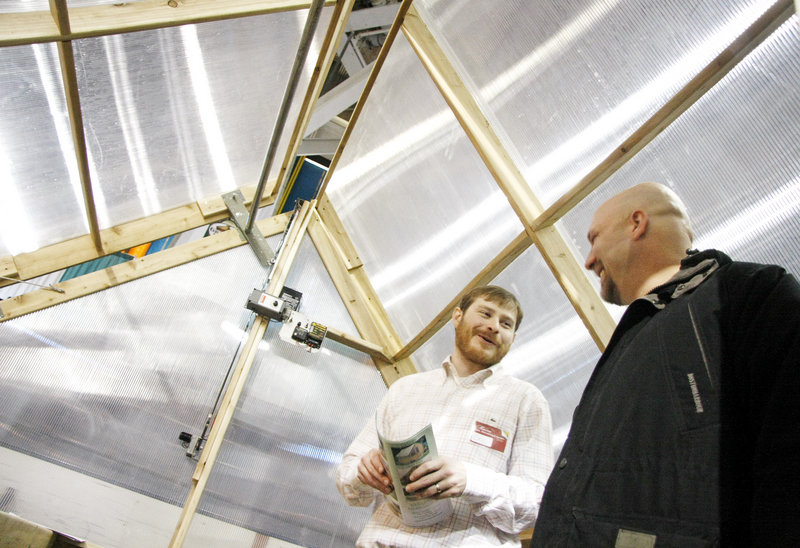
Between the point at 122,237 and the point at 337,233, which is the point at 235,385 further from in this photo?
the point at 337,233

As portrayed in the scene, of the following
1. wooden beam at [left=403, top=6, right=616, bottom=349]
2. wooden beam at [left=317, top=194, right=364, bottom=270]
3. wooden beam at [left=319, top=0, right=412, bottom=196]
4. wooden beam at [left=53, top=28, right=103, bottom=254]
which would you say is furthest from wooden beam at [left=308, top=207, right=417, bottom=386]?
wooden beam at [left=403, top=6, right=616, bottom=349]

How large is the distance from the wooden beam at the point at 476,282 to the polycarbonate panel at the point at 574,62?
266 millimetres

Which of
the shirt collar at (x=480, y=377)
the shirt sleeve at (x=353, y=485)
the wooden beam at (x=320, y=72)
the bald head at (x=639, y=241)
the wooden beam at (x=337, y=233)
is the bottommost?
the shirt sleeve at (x=353, y=485)

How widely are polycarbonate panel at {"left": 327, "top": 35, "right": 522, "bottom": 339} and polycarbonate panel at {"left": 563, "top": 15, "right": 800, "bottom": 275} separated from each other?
0.89m

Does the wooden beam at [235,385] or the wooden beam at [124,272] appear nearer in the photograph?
the wooden beam at [235,385]

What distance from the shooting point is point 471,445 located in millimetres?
1749

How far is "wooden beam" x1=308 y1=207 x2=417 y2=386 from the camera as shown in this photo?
3621 millimetres

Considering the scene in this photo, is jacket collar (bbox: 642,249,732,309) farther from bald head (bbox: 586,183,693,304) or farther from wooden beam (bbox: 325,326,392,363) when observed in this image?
wooden beam (bbox: 325,326,392,363)

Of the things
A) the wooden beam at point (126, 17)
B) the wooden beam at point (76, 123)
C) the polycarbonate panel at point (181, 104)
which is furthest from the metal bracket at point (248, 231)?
the wooden beam at point (126, 17)

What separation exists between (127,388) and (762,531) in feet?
9.93

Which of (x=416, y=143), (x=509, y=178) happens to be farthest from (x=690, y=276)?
(x=416, y=143)

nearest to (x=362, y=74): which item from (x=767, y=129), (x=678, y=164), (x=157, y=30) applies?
(x=157, y=30)

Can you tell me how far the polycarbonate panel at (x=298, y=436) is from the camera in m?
2.89

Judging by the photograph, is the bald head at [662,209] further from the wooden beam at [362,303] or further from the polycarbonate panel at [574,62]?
the wooden beam at [362,303]
